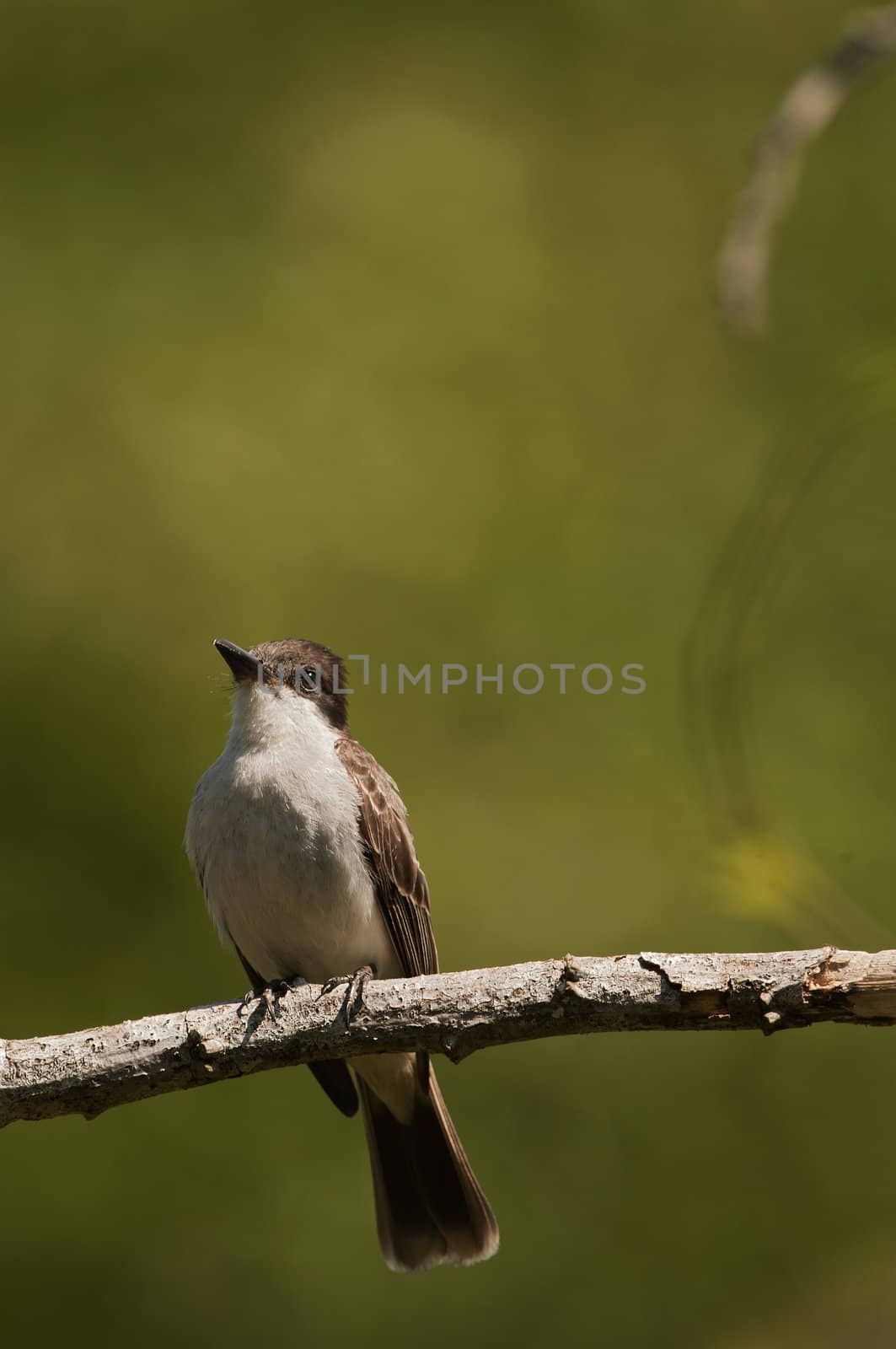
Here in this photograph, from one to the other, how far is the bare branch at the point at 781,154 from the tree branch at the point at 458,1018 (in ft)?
5.74

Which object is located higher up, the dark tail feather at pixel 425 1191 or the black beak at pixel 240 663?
the black beak at pixel 240 663

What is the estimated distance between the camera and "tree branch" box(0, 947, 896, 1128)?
11.8 ft

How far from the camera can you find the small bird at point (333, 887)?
17.4 ft

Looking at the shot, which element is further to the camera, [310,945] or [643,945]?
[643,945]

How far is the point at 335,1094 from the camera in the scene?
19.2ft

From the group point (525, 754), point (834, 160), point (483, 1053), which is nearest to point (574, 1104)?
point (483, 1053)

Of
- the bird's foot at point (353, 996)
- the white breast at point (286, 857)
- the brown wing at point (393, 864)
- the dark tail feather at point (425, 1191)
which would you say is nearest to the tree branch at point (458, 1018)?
the bird's foot at point (353, 996)

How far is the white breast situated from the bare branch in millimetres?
2986

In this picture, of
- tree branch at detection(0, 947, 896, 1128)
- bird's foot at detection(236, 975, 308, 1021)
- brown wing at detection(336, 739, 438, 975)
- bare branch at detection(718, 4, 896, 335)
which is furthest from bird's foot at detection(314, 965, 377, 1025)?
bare branch at detection(718, 4, 896, 335)

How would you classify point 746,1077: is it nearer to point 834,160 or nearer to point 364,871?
point 364,871

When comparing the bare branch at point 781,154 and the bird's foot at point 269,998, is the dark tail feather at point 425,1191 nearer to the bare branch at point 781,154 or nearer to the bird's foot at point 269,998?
the bird's foot at point 269,998

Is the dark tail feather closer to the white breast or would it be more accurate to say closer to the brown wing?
the brown wing

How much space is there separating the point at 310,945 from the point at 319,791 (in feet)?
2.07

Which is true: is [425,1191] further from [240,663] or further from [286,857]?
[240,663]
